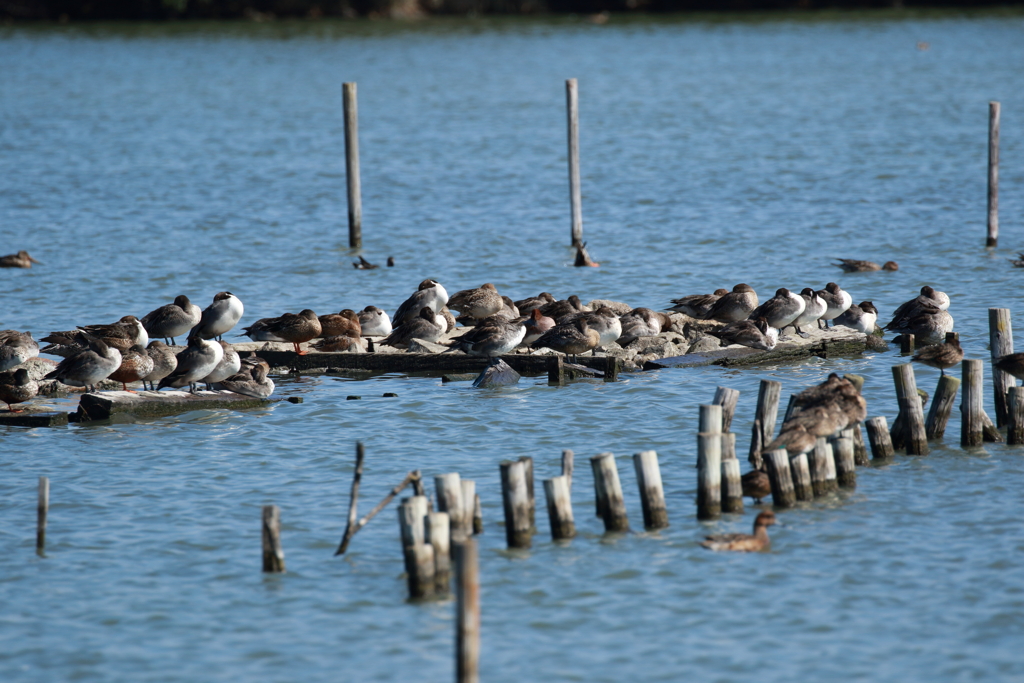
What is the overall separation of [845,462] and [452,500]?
12.8 ft

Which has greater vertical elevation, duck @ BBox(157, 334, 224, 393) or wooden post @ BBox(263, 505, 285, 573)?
duck @ BBox(157, 334, 224, 393)

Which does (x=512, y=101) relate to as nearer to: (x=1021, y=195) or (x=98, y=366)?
(x=1021, y=195)

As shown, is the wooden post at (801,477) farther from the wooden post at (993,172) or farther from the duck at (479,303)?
the wooden post at (993,172)

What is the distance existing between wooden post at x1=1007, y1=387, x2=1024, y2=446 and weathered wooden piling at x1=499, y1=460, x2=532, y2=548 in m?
5.39

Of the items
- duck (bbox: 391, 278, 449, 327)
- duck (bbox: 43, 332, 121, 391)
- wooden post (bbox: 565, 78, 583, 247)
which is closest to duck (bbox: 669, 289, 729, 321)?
duck (bbox: 391, 278, 449, 327)

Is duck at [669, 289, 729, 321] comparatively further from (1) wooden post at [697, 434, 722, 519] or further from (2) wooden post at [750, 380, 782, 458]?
(1) wooden post at [697, 434, 722, 519]

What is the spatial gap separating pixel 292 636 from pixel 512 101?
4382cm

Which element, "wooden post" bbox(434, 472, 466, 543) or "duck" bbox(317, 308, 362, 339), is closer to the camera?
"wooden post" bbox(434, 472, 466, 543)

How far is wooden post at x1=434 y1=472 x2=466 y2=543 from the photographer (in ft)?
33.0

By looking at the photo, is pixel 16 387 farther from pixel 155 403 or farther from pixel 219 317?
pixel 219 317

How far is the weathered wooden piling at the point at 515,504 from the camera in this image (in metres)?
10.2

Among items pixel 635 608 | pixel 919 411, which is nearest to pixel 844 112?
pixel 919 411

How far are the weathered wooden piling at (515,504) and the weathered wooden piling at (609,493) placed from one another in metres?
0.63

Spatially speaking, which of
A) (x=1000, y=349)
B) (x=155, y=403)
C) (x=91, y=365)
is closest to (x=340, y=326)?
(x=155, y=403)
